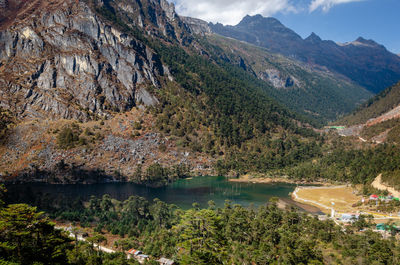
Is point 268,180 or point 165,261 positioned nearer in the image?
point 165,261

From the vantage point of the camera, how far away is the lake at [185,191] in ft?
368

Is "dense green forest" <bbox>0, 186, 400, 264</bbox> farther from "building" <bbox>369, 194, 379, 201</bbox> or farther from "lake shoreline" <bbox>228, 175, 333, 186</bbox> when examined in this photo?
"lake shoreline" <bbox>228, 175, 333, 186</bbox>

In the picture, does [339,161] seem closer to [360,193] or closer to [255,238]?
[360,193]

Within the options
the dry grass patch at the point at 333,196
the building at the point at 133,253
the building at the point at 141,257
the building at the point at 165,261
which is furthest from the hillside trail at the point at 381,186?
the building at the point at 133,253

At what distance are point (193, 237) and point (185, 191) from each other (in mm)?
88513

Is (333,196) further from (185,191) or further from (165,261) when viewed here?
(165,261)

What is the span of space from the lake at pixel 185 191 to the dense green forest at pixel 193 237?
21.6m

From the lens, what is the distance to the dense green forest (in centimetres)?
Answer: 3247

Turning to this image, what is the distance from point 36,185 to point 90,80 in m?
92.3

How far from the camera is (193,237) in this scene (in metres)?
38.5

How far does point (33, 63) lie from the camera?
19700 cm

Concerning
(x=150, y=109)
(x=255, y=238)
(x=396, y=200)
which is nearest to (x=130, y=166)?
(x=150, y=109)

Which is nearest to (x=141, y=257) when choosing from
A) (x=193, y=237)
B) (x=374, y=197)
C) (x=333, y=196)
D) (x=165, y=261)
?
(x=165, y=261)

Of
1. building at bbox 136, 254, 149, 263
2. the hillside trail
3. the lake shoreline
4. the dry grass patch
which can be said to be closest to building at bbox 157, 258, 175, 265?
building at bbox 136, 254, 149, 263
